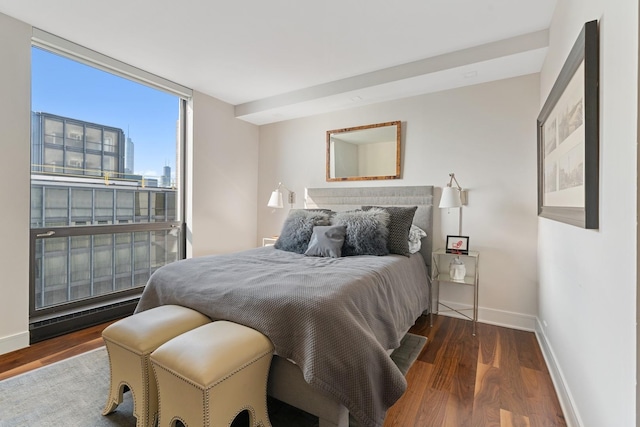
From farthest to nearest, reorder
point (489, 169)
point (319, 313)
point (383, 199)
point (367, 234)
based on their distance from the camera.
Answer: point (383, 199), point (489, 169), point (367, 234), point (319, 313)

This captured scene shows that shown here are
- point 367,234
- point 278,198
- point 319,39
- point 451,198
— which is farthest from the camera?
point 278,198

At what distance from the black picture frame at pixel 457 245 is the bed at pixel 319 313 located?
782 mm

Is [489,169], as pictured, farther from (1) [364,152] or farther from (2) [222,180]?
(2) [222,180]

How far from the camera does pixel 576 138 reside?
150cm

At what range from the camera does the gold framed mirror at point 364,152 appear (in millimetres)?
3525

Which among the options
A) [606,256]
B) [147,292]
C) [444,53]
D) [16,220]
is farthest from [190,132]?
[606,256]

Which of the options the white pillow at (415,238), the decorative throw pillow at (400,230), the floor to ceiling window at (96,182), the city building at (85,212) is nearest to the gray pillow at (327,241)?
the decorative throw pillow at (400,230)

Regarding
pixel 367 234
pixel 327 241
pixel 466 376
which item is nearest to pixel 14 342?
pixel 327 241

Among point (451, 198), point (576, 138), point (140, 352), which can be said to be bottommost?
point (140, 352)

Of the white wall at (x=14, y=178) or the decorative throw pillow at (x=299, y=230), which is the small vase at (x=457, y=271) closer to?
the decorative throw pillow at (x=299, y=230)

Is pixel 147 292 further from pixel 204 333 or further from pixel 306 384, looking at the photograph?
pixel 306 384

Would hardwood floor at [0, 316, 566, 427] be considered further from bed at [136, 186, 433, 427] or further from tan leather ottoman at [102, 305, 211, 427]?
tan leather ottoman at [102, 305, 211, 427]

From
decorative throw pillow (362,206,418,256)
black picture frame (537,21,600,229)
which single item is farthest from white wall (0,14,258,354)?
black picture frame (537,21,600,229)

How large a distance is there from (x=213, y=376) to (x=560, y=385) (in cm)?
201
